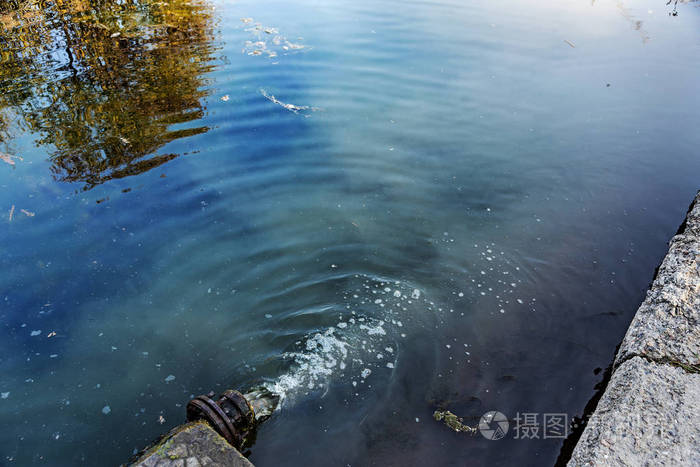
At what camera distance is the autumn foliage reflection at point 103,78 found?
5.82 meters

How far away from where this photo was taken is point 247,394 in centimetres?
343

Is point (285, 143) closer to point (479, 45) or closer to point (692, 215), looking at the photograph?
point (692, 215)

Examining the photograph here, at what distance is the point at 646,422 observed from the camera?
2670 millimetres

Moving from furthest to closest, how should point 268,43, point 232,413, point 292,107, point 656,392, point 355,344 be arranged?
1. point 268,43
2. point 292,107
3. point 355,344
4. point 232,413
5. point 656,392

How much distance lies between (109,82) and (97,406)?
19.0 feet

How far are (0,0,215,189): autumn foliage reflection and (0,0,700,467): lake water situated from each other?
6cm

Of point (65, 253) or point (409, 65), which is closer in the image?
point (65, 253)

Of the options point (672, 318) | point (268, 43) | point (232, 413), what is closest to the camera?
point (232, 413)

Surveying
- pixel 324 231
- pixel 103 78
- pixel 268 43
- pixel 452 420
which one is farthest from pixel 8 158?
pixel 452 420

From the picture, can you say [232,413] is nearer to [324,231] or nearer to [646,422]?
[324,231]

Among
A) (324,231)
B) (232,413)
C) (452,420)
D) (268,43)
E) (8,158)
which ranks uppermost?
(268,43)

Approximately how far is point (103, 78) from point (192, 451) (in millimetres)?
6929

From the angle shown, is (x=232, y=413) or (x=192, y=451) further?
(x=232, y=413)

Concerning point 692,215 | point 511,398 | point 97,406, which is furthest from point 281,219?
point 692,215
